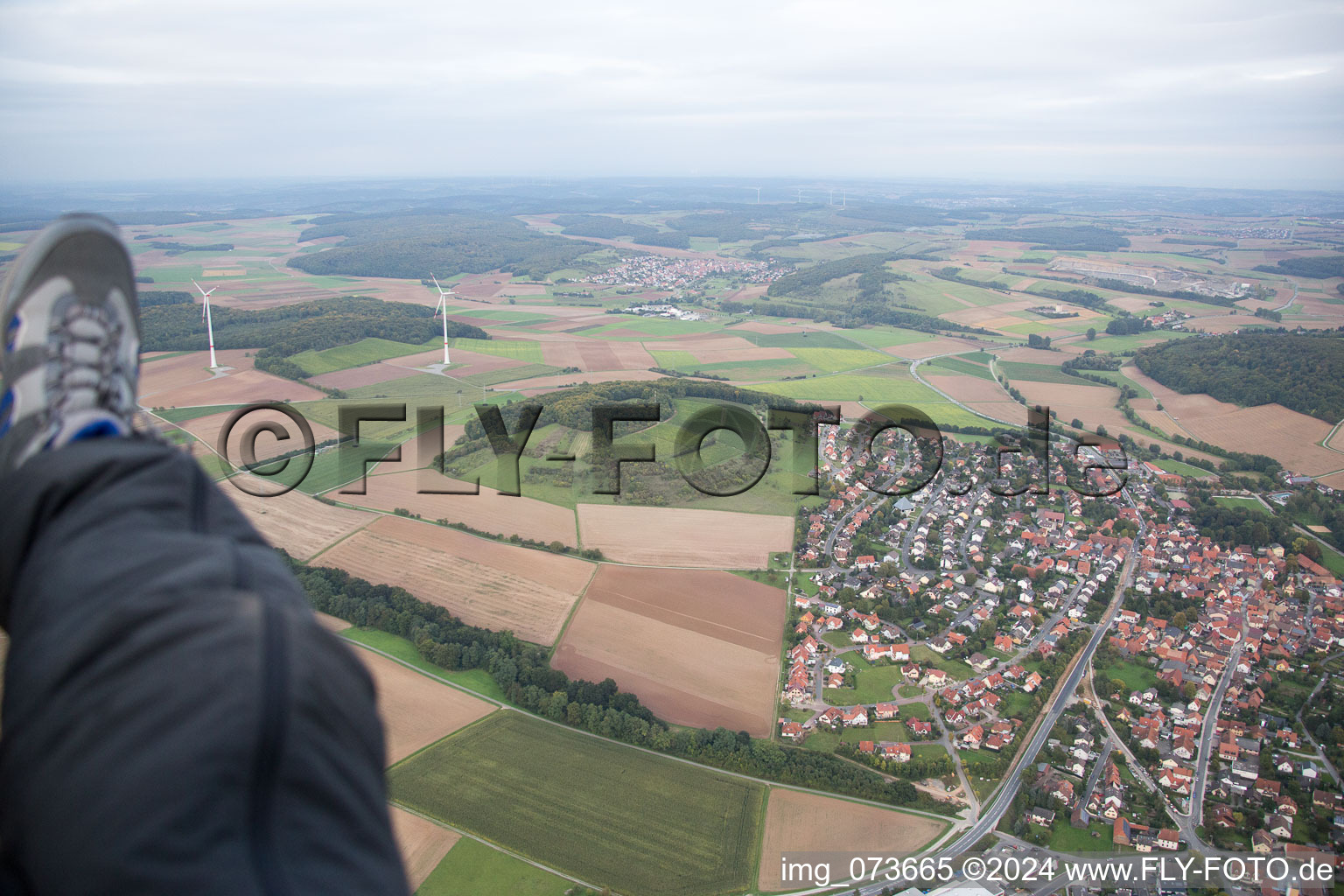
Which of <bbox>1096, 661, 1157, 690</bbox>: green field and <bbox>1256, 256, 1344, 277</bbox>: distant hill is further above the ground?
<bbox>1256, 256, 1344, 277</bbox>: distant hill

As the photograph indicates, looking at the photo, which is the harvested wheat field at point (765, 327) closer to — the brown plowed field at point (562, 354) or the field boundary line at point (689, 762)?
the brown plowed field at point (562, 354)

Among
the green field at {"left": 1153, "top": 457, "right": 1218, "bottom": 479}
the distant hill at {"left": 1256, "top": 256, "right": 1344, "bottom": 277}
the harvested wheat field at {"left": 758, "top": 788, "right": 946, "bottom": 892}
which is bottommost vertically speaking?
the harvested wheat field at {"left": 758, "top": 788, "right": 946, "bottom": 892}

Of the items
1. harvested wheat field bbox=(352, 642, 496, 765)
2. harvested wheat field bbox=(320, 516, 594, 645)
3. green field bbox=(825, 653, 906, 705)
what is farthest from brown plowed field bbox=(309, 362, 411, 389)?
green field bbox=(825, 653, 906, 705)

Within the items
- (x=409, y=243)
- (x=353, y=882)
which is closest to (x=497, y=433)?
(x=353, y=882)

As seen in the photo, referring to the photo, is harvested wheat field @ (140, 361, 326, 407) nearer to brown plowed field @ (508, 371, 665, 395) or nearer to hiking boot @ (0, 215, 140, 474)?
brown plowed field @ (508, 371, 665, 395)

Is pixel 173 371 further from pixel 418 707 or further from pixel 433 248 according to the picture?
pixel 433 248

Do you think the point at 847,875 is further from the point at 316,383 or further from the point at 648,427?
the point at 316,383
